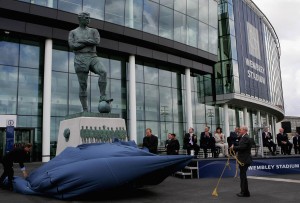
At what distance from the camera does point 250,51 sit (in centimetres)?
3794

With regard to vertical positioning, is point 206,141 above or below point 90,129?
below

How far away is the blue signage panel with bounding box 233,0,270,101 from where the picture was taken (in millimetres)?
35438

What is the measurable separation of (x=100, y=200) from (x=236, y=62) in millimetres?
29524

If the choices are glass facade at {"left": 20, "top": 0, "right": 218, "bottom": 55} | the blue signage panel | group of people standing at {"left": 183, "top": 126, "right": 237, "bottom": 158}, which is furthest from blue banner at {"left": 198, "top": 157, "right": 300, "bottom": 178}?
the blue signage panel

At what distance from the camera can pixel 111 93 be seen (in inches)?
991

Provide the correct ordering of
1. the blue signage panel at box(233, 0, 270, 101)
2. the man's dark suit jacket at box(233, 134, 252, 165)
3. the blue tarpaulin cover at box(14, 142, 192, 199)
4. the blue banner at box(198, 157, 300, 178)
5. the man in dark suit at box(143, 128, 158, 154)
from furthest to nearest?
the blue signage panel at box(233, 0, 270, 101), the man in dark suit at box(143, 128, 158, 154), the blue banner at box(198, 157, 300, 178), the man's dark suit jacket at box(233, 134, 252, 165), the blue tarpaulin cover at box(14, 142, 192, 199)

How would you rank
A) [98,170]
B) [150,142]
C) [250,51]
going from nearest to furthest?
[98,170], [150,142], [250,51]

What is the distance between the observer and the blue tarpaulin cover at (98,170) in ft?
23.0

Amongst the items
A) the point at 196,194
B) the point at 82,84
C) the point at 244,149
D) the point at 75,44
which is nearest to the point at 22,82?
the point at 82,84

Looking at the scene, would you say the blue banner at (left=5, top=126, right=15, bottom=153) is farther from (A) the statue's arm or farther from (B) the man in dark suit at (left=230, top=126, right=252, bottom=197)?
(B) the man in dark suit at (left=230, top=126, right=252, bottom=197)

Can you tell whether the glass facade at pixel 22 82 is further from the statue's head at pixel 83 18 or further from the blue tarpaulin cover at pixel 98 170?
the blue tarpaulin cover at pixel 98 170

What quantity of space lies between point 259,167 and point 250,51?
27959mm

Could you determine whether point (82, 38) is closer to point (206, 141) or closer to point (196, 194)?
point (196, 194)

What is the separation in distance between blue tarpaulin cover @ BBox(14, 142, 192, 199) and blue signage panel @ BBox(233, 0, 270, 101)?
28.3 m
